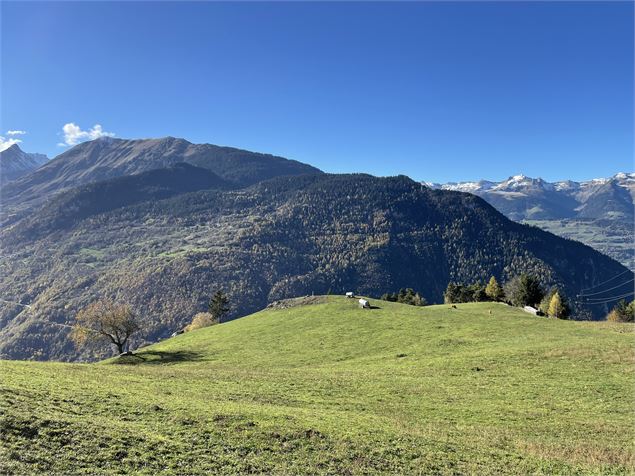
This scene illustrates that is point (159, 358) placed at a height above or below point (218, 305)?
above

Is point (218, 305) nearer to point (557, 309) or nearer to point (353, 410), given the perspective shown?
point (557, 309)

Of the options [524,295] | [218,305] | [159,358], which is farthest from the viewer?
[218,305]

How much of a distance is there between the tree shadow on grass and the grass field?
61cm

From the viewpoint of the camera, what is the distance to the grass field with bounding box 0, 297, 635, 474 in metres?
19.6

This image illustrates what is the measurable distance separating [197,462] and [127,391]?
14.8 m

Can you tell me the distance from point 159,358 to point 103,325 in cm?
1484

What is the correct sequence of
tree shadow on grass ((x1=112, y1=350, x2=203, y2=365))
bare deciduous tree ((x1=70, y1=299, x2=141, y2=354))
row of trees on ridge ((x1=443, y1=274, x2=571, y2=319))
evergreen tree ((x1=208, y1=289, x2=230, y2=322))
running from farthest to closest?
1. evergreen tree ((x1=208, y1=289, x2=230, y2=322))
2. row of trees on ridge ((x1=443, y1=274, x2=571, y2=319))
3. bare deciduous tree ((x1=70, y1=299, x2=141, y2=354))
4. tree shadow on grass ((x1=112, y1=350, x2=203, y2=365))

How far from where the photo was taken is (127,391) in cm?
3075

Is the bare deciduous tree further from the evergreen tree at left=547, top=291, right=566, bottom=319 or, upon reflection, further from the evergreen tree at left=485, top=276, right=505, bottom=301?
the evergreen tree at left=547, top=291, right=566, bottom=319

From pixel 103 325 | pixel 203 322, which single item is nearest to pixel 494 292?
pixel 203 322

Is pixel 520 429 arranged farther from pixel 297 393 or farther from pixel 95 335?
pixel 95 335

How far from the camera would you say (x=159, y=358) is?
2496 inches

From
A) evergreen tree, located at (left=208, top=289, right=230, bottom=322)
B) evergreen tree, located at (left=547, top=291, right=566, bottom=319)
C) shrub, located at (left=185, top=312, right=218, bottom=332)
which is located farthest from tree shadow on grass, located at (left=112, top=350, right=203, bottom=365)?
evergreen tree, located at (left=547, top=291, right=566, bottom=319)

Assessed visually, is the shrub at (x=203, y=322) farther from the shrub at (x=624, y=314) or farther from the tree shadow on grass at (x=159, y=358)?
the shrub at (x=624, y=314)
